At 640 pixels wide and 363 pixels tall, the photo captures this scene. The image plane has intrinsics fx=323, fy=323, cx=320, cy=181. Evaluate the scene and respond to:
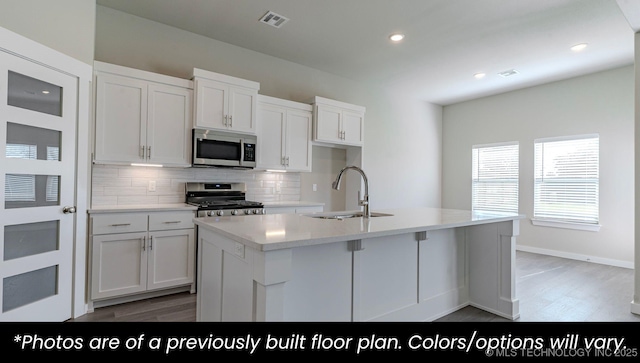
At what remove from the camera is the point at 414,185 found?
20.9 ft

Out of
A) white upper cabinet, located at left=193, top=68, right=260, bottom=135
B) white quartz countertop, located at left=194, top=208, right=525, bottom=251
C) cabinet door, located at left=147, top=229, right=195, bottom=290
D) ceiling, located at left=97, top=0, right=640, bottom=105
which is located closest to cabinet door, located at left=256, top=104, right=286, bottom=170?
white upper cabinet, located at left=193, top=68, right=260, bottom=135

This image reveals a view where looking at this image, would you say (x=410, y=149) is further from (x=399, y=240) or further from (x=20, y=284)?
(x=20, y=284)

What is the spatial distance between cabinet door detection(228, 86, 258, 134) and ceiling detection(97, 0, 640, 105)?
698 mm

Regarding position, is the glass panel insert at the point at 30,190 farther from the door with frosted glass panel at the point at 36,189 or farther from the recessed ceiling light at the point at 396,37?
the recessed ceiling light at the point at 396,37

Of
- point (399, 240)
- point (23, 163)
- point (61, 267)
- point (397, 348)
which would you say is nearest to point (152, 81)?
point (23, 163)

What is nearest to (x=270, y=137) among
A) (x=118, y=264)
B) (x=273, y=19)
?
(x=273, y=19)

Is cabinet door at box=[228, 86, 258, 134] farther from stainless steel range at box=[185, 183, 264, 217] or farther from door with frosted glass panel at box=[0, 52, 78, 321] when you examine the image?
door with frosted glass panel at box=[0, 52, 78, 321]

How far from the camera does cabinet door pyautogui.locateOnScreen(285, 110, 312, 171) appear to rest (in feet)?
13.8

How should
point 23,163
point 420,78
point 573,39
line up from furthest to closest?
point 420,78
point 573,39
point 23,163

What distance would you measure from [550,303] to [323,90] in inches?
150

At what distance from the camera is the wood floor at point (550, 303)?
2695 mm

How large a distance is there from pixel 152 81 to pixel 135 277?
1865 millimetres

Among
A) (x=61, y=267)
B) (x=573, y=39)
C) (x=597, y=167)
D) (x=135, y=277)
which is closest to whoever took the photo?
(x=61, y=267)

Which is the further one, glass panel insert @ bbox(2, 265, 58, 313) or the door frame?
the door frame
